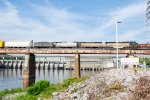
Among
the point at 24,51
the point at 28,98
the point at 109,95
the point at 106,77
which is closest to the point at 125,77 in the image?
the point at 106,77

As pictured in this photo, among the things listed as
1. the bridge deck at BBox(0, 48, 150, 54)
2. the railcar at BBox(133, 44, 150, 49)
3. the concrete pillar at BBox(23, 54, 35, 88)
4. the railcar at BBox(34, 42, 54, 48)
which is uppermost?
the railcar at BBox(34, 42, 54, 48)

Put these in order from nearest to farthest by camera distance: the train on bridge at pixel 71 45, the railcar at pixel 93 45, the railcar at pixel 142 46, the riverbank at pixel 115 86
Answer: the riverbank at pixel 115 86, the railcar at pixel 142 46, the train on bridge at pixel 71 45, the railcar at pixel 93 45

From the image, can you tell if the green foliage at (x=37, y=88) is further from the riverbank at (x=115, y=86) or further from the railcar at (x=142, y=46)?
the railcar at (x=142, y=46)

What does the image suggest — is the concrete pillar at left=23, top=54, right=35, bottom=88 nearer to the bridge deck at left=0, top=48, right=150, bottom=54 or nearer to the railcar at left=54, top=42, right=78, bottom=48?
the bridge deck at left=0, top=48, right=150, bottom=54

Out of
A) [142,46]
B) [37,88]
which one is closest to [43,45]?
[142,46]

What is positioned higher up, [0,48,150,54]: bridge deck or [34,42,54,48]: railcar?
[34,42,54,48]: railcar

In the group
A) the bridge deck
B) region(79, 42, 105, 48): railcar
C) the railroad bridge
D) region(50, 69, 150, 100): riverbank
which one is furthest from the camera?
region(79, 42, 105, 48): railcar

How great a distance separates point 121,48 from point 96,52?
8.06 metres

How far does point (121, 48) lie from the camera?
94.1 m

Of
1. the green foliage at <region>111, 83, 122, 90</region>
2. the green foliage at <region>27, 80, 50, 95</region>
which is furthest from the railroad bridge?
the green foliage at <region>111, 83, 122, 90</region>

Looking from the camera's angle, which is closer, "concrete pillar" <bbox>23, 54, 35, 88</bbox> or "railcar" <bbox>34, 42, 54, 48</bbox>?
"concrete pillar" <bbox>23, 54, 35, 88</bbox>

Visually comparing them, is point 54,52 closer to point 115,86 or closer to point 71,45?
point 71,45

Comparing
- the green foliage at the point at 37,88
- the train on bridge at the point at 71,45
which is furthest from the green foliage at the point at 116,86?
the train on bridge at the point at 71,45

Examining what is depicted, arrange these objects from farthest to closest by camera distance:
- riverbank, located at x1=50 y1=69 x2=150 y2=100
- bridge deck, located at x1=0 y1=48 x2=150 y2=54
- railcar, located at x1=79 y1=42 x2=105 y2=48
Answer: railcar, located at x1=79 y1=42 x2=105 y2=48 → bridge deck, located at x1=0 y1=48 x2=150 y2=54 → riverbank, located at x1=50 y1=69 x2=150 y2=100
